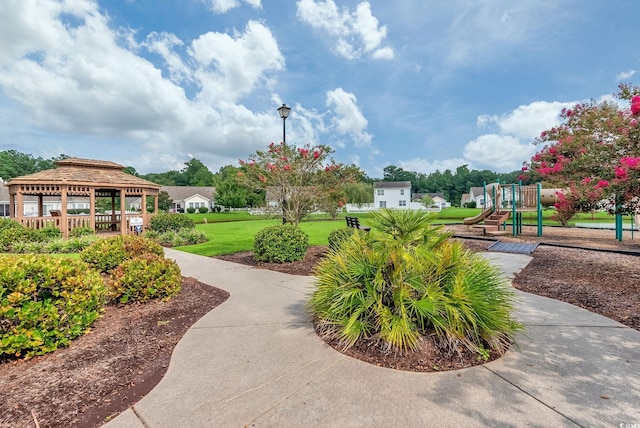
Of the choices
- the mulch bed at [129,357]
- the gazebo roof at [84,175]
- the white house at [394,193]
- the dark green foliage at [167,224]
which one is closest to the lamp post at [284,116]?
the mulch bed at [129,357]

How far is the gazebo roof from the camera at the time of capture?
12.6 meters

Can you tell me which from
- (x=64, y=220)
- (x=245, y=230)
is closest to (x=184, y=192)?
(x=245, y=230)

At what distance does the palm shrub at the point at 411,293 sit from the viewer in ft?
8.91

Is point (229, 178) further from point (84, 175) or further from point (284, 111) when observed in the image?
point (284, 111)

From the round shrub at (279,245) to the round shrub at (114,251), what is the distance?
7.10ft

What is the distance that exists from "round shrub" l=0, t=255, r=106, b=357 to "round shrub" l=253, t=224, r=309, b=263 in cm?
379

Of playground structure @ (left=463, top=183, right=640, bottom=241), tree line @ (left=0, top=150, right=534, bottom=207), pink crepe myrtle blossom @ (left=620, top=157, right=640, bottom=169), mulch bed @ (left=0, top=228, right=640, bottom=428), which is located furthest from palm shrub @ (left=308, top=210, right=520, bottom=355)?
tree line @ (left=0, top=150, right=534, bottom=207)

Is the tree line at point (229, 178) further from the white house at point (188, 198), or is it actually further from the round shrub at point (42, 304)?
the round shrub at point (42, 304)

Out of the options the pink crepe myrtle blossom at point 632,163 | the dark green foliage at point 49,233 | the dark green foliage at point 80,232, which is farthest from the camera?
the dark green foliage at point 80,232

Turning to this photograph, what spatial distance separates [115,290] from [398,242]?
160 inches

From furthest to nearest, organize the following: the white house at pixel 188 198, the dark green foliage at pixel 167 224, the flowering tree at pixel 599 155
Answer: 1. the white house at pixel 188 198
2. the dark green foliage at pixel 167 224
3. the flowering tree at pixel 599 155

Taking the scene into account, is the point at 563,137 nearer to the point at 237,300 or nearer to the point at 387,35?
the point at 387,35

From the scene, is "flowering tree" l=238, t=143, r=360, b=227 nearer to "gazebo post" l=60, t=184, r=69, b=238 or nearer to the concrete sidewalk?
the concrete sidewalk

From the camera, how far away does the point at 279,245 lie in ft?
23.1
